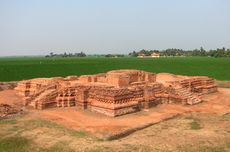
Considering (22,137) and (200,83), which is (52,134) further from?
(200,83)

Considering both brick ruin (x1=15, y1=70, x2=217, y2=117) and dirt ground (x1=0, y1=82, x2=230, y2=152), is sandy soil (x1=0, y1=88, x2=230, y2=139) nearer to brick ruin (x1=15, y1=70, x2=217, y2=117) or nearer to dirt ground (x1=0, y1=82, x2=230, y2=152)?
dirt ground (x1=0, y1=82, x2=230, y2=152)

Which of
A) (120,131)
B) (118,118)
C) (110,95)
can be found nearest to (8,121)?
(110,95)

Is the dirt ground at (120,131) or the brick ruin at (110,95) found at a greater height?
the brick ruin at (110,95)

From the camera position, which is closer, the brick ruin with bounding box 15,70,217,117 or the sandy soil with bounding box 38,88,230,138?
the sandy soil with bounding box 38,88,230,138

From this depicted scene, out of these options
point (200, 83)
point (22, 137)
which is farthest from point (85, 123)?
point (200, 83)

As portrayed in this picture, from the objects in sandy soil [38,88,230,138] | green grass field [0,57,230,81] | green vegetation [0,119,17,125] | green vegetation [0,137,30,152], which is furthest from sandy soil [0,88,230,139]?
green grass field [0,57,230,81]

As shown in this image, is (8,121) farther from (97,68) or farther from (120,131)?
(97,68)

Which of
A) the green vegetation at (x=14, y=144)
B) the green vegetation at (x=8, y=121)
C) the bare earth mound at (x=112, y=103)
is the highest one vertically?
the bare earth mound at (x=112, y=103)

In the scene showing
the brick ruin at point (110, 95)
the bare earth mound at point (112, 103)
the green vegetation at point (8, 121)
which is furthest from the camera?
the brick ruin at point (110, 95)

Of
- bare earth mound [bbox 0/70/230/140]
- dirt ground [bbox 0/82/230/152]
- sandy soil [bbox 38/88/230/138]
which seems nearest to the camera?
dirt ground [bbox 0/82/230/152]

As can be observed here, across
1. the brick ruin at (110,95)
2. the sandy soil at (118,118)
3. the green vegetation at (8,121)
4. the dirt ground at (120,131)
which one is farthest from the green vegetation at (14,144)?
the brick ruin at (110,95)

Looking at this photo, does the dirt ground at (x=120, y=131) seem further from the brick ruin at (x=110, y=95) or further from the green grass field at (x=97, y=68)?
the green grass field at (x=97, y=68)

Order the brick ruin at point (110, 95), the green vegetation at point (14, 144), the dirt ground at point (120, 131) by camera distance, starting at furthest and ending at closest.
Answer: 1. the brick ruin at point (110, 95)
2. the dirt ground at point (120, 131)
3. the green vegetation at point (14, 144)

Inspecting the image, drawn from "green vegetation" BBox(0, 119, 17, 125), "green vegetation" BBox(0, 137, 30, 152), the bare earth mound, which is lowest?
"green vegetation" BBox(0, 137, 30, 152)
